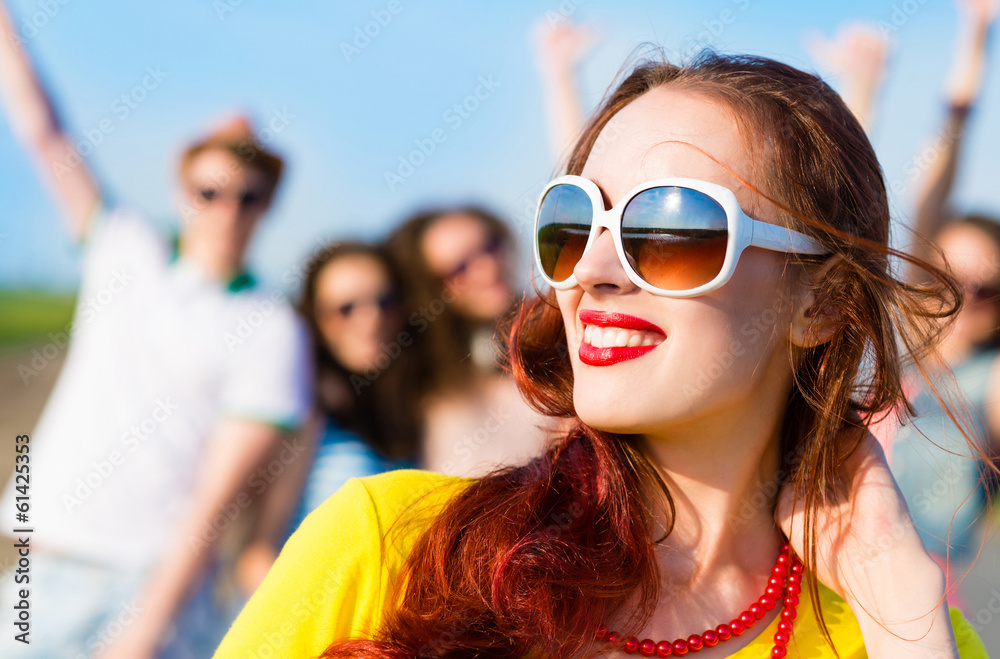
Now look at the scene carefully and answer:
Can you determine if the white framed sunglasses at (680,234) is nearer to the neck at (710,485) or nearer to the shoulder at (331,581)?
the neck at (710,485)

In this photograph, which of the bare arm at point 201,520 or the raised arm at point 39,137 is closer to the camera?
the bare arm at point 201,520

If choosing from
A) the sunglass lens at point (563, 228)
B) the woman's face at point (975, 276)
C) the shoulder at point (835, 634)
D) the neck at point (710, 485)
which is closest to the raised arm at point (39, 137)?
the sunglass lens at point (563, 228)

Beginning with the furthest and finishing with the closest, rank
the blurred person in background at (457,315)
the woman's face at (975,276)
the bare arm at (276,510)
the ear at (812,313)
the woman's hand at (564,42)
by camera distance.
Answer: the woman's hand at (564,42), the woman's face at (975,276), the blurred person in background at (457,315), the bare arm at (276,510), the ear at (812,313)

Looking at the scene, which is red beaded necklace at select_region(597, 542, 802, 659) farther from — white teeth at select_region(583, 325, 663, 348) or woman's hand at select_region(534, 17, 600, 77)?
woman's hand at select_region(534, 17, 600, 77)

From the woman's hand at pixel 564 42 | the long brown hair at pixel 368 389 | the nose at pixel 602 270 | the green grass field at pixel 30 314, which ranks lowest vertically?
the long brown hair at pixel 368 389

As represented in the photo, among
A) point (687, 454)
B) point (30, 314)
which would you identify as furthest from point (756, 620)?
point (30, 314)

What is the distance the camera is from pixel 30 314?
362cm

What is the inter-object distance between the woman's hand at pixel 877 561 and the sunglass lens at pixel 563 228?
64 cm

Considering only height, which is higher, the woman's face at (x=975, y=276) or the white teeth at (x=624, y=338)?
the white teeth at (x=624, y=338)

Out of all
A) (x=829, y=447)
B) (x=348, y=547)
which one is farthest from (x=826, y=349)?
(x=348, y=547)

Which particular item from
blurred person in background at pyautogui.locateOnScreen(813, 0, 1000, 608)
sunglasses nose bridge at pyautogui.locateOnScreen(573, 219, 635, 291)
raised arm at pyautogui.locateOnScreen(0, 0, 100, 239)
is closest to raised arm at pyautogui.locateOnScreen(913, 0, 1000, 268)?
blurred person in background at pyautogui.locateOnScreen(813, 0, 1000, 608)

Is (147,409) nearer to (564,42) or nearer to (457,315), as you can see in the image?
(457,315)

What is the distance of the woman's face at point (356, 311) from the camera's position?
3.53 meters

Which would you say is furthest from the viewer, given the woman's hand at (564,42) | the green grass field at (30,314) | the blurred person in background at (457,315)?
the woman's hand at (564,42)
